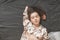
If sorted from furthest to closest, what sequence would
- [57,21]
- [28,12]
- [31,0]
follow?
[31,0] → [57,21] → [28,12]

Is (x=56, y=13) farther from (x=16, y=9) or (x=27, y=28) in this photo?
(x=27, y=28)

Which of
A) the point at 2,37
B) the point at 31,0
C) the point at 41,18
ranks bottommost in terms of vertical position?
the point at 2,37

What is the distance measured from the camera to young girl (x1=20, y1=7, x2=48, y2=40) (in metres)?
1.17

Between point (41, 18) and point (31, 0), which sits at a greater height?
point (31, 0)

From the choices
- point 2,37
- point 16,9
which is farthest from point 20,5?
point 2,37

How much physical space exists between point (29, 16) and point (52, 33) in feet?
1.00

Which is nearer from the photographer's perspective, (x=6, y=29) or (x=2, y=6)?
(x=6, y=29)

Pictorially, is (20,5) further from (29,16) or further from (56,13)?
(29,16)

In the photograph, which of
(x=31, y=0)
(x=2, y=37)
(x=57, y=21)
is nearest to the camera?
(x=2, y=37)

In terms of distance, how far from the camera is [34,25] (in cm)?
120

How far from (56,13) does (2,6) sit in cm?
43

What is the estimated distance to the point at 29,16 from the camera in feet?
3.88

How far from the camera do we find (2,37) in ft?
4.50

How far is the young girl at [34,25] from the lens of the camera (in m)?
1.17
